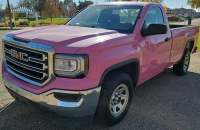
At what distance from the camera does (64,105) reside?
7.53 feet

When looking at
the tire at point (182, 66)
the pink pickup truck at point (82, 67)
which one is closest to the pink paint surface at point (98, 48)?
the pink pickup truck at point (82, 67)

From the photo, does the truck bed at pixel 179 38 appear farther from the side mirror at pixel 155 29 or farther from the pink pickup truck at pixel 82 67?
the side mirror at pixel 155 29

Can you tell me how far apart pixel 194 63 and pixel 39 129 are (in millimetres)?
6436

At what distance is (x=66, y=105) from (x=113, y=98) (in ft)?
2.79

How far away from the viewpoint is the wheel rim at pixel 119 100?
2.91 meters

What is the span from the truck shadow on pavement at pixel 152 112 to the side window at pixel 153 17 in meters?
1.53

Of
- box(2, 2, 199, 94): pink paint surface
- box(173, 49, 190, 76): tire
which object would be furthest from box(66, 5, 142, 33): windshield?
box(173, 49, 190, 76): tire

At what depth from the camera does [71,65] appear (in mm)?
2281

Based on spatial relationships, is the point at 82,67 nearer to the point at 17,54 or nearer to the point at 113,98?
the point at 113,98

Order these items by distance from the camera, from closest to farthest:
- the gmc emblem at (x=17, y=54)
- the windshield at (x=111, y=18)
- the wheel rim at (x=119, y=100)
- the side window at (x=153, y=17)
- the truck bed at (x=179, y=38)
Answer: the gmc emblem at (x=17, y=54)
the wheel rim at (x=119, y=100)
the windshield at (x=111, y=18)
the side window at (x=153, y=17)
the truck bed at (x=179, y=38)

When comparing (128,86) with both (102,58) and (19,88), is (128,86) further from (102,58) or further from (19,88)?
(19,88)

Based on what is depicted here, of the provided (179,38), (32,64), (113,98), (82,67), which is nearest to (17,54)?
(32,64)

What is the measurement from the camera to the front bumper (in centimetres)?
230

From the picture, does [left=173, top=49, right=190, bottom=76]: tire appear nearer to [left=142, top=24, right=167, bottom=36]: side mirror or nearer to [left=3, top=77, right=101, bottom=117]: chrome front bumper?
[left=142, top=24, right=167, bottom=36]: side mirror
